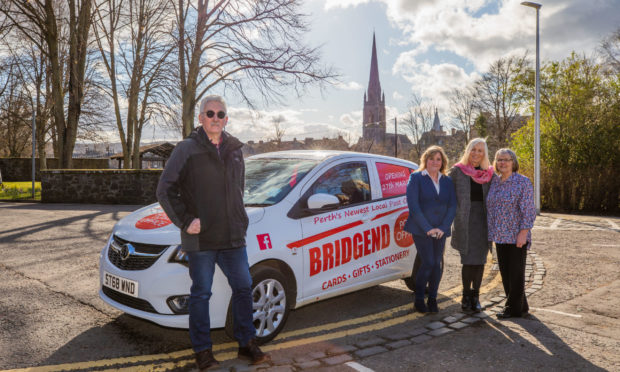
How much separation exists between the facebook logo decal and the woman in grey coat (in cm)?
223

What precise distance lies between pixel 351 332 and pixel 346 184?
148 cm

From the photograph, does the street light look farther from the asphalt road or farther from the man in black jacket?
the man in black jacket

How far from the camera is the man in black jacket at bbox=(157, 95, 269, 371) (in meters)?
3.25

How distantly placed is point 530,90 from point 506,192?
17859 mm

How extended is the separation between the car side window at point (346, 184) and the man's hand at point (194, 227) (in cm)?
142

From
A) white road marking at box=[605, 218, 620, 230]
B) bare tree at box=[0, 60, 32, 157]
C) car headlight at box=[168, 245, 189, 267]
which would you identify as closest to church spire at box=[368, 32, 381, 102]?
bare tree at box=[0, 60, 32, 157]

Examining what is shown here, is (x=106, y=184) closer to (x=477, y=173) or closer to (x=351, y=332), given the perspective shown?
(x=351, y=332)

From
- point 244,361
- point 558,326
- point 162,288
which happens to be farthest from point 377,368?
point 558,326

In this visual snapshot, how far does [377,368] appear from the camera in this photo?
3.50 metres

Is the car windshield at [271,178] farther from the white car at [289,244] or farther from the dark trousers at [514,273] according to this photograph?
the dark trousers at [514,273]

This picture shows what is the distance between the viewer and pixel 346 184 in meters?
4.79

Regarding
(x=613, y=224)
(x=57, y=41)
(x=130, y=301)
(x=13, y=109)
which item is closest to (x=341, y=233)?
(x=130, y=301)

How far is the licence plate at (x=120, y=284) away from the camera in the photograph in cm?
367

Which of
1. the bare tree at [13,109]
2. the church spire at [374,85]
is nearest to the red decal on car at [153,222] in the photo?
the bare tree at [13,109]
